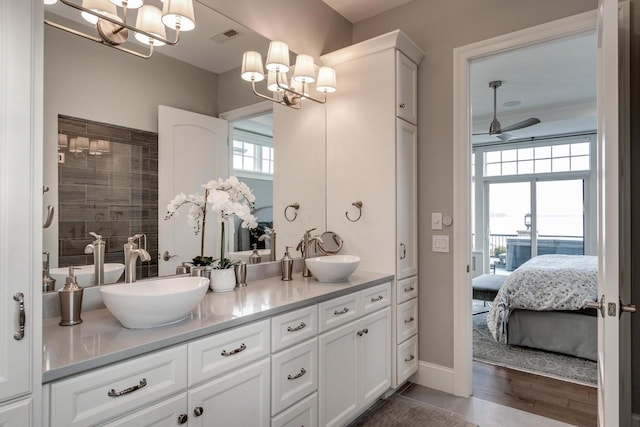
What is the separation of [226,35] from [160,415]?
1.97 metres

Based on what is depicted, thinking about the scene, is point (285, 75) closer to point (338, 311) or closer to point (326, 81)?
point (326, 81)

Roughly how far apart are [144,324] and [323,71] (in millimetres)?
2086

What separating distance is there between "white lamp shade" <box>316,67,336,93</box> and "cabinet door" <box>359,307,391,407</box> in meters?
1.58

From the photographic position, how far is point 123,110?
1.74 metres

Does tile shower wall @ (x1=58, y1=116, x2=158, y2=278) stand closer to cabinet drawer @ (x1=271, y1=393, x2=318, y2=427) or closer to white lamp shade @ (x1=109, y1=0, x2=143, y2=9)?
white lamp shade @ (x1=109, y1=0, x2=143, y2=9)

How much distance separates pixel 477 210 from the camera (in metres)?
7.18

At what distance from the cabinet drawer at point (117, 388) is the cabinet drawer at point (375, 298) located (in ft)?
3.96

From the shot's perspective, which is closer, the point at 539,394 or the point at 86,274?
the point at 86,274

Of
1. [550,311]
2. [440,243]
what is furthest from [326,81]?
[550,311]

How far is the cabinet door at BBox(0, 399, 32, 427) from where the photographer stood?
92cm

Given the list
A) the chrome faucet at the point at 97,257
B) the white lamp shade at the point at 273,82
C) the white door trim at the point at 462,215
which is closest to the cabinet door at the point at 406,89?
the white door trim at the point at 462,215

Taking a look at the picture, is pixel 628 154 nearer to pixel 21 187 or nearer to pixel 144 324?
pixel 144 324

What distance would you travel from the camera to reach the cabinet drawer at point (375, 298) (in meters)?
2.25

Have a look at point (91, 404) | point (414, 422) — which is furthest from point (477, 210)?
point (91, 404)
